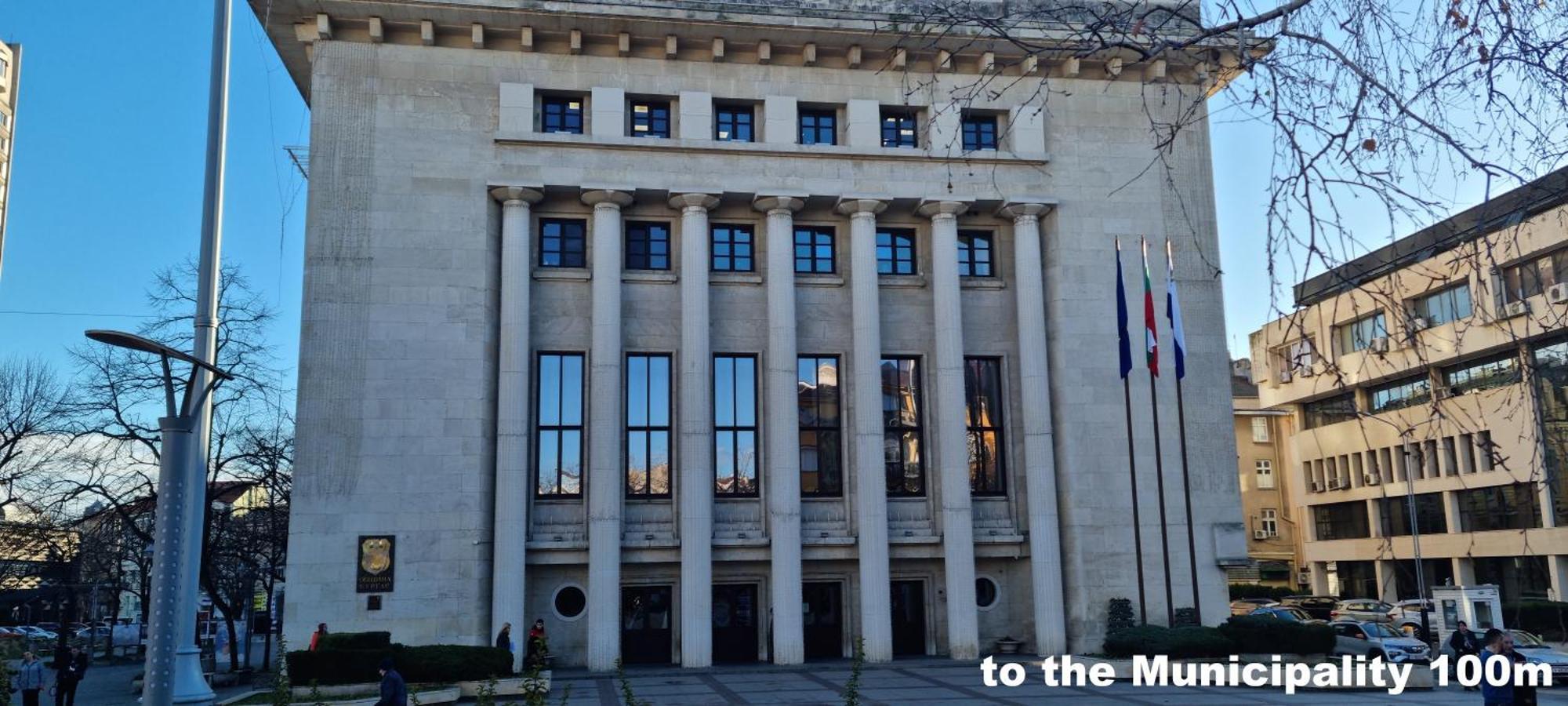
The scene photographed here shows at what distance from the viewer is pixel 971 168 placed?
1340 inches

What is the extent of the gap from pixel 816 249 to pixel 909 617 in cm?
1126

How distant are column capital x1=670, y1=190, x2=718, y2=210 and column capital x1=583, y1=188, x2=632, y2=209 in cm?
128

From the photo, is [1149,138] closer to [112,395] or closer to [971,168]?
[971,168]

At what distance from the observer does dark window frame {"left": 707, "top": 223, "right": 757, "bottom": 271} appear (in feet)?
113

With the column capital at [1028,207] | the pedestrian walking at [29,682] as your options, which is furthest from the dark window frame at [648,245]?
the pedestrian walking at [29,682]

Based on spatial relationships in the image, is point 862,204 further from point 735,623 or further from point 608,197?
point 735,623

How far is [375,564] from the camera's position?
2948cm

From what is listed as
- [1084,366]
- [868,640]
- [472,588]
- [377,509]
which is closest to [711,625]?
[868,640]

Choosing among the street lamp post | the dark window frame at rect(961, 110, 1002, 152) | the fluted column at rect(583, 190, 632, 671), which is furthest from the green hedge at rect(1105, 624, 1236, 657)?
the street lamp post

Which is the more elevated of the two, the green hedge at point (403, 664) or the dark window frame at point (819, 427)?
the dark window frame at point (819, 427)

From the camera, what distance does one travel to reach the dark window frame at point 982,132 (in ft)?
114

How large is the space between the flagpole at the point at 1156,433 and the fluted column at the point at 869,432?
740 centimetres

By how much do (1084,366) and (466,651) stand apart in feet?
61.8

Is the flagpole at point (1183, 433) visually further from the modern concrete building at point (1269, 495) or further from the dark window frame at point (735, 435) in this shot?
the modern concrete building at point (1269, 495)
